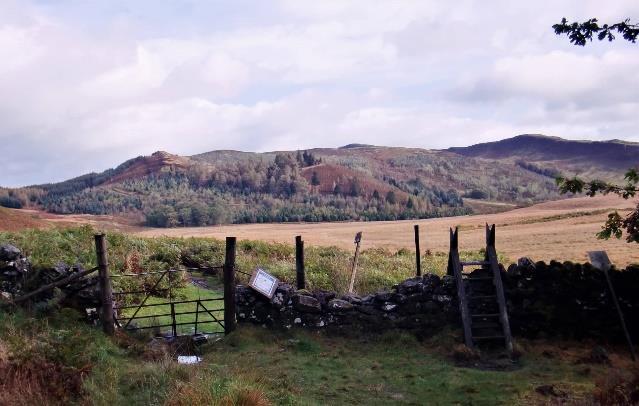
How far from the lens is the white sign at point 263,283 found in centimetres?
1344

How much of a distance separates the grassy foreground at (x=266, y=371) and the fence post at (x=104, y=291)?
0.32 metres

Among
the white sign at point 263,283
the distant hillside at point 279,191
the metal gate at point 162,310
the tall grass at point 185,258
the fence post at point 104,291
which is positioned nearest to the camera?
the fence post at point 104,291

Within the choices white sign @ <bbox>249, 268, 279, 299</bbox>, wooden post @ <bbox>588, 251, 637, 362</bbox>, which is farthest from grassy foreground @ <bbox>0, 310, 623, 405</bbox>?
white sign @ <bbox>249, 268, 279, 299</bbox>

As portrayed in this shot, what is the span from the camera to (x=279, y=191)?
121750 millimetres

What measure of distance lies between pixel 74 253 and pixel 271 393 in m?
13.3

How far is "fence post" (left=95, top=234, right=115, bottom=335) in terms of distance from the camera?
12.4 meters

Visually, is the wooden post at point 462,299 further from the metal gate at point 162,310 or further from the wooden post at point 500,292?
the metal gate at point 162,310

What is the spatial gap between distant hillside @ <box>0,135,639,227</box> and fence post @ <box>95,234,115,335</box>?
2872 inches

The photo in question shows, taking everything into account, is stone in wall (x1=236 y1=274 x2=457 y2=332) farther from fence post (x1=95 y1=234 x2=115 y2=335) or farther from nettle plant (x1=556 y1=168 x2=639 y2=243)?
nettle plant (x1=556 y1=168 x2=639 y2=243)

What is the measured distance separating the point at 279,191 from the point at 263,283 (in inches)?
4268

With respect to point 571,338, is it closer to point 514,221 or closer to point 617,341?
point 617,341

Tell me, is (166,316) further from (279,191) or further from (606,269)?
(279,191)

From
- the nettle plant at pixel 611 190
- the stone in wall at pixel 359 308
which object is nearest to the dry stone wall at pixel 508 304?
the stone in wall at pixel 359 308

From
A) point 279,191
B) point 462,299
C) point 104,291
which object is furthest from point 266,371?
point 279,191
